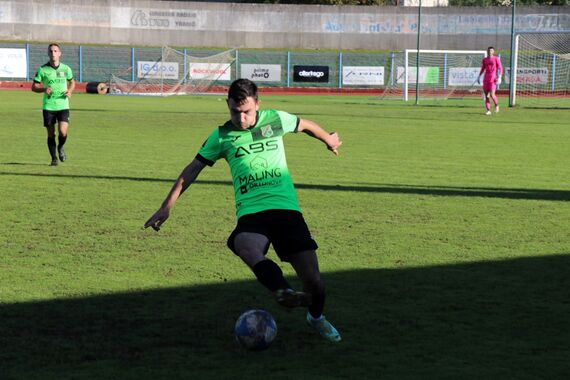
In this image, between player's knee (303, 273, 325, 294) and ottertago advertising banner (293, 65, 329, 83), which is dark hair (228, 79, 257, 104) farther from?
ottertago advertising banner (293, 65, 329, 83)

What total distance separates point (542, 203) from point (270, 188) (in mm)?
7569

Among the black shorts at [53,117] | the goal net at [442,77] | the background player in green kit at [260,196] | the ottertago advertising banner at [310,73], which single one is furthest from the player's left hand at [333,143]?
the ottertago advertising banner at [310,73]

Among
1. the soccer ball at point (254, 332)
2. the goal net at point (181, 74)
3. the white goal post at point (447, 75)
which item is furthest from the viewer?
the goal net at point (181, 74)

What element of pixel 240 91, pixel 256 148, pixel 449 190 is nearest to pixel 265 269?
pixel 256 148

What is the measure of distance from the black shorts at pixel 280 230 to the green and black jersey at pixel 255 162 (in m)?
0.06

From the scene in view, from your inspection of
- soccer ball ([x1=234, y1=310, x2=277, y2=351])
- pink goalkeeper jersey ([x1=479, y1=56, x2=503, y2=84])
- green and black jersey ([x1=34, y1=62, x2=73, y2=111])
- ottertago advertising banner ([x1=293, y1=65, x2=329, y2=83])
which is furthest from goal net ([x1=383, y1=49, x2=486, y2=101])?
soccer ball ([x1=234, y1=310, x2=277, y2=351])

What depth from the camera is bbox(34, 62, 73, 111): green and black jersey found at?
59.0 feet

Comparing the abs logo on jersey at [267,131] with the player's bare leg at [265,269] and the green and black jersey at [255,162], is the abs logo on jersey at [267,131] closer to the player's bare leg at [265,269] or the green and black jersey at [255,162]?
the green and black jersey at [255,162]

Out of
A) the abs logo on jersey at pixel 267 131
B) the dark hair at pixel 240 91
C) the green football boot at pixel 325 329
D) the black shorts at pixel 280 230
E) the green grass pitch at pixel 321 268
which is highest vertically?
the dark hair at pixel 240 91

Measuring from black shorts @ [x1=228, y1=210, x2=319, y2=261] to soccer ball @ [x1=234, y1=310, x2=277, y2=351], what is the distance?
1.67 ft

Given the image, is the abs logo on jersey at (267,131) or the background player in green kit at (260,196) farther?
the abs logo on jersey at (267,131)

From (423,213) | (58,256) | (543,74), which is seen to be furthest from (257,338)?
(543,74)

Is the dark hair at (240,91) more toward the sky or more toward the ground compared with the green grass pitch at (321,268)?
more toward the sky

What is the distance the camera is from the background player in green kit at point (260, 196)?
21.6 ft
